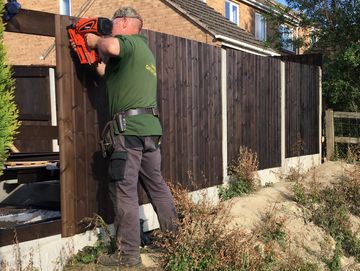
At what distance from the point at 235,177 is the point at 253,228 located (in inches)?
65.5

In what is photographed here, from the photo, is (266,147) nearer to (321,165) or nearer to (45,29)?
(321,165)

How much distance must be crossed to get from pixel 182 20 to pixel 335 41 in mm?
4633

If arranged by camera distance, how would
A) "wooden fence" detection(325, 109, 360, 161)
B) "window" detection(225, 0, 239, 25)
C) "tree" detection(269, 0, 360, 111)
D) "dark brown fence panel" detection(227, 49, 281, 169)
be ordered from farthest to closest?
"window" detection(225, 0, 239, 25), "tree" detection(269, 0, 360, 111), "wooden fence" detection(325, 109, 360, 161), "dark brown fence panel" detection(227, 49, 281, 169)

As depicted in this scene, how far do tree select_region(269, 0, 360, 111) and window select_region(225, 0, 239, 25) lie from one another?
18.3 ft

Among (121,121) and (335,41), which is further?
(335,41)

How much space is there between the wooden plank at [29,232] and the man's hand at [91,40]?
164 cm

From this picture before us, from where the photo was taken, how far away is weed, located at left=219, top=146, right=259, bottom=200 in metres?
7.47

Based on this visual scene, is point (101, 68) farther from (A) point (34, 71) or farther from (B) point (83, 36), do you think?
(A) point (34, 71)

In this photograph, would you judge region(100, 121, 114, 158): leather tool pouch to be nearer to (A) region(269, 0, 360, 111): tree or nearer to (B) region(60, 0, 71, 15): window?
(A) region(269, 0, 360, 111): tree

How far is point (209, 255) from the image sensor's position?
14.7 ft

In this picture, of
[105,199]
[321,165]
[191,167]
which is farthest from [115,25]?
[321,165]

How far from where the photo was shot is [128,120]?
4496mm

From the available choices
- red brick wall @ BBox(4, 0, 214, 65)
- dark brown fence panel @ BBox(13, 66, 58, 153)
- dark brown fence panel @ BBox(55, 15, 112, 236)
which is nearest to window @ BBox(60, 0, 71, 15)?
red brick wall @ BBox(4, 0, 214, 65)

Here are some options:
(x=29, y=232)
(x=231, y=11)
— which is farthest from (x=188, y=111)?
(x=231, y=11)
